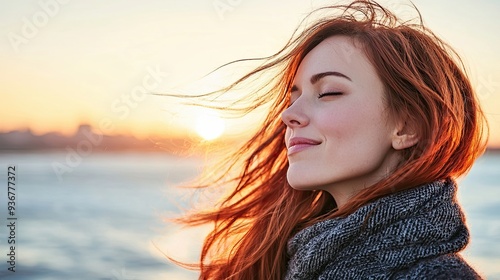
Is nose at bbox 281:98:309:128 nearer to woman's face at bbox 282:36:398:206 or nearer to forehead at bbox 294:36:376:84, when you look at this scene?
woman's face at bbox 282:36:398:206

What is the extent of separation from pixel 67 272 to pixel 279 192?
12.7 ft

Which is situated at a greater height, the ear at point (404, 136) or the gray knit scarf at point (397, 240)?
the ear at point (404, 136)

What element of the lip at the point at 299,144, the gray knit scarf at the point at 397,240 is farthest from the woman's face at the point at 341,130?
the gray knit scarf at the point at 397,240

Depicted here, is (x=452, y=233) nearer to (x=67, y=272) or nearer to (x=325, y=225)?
(x=325, y=225)

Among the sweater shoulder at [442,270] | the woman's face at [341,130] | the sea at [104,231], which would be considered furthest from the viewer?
the sea at [104,231]

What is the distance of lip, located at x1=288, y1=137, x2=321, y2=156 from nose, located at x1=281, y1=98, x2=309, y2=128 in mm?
50

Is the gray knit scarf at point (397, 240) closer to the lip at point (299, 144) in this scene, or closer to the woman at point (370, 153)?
the woman at point (370, 153)

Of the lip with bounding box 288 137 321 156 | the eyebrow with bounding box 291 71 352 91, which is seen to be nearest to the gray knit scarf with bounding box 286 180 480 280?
the lip with bounding box 288 137 321 156

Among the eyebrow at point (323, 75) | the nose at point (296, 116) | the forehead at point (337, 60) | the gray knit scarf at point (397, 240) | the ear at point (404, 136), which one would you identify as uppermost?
the forehead at point (337, 60)

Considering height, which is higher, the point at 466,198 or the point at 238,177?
the point at 466,198

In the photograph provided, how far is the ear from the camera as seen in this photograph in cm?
233

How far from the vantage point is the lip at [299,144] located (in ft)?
7.79

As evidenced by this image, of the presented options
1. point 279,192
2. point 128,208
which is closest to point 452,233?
point 279,192

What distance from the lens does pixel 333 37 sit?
102 inches
